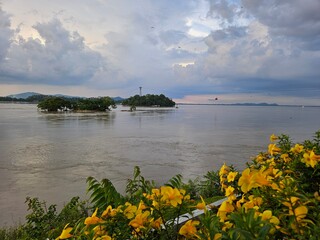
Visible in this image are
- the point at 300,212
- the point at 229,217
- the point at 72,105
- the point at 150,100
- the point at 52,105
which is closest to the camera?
the point at 300,212

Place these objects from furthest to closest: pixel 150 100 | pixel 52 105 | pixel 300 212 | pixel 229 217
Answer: pixel 150 100, pixel 52 105, pixel 229 217, pixel 300 212

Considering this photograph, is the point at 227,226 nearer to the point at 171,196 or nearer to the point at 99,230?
the point at 171,196

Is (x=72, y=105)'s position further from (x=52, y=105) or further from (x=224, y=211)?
(x=224, y=211)


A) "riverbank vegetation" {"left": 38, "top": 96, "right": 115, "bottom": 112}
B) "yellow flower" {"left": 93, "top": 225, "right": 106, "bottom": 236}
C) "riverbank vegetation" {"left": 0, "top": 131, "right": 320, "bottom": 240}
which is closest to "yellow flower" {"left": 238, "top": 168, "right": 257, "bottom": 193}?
"riverbank vegetation" {"left": 0, "top": 131, "right": 320, "bottom": 240}

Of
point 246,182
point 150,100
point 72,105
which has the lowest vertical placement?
point 72,105

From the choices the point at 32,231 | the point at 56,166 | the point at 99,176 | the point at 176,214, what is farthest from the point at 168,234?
the point at 56,166

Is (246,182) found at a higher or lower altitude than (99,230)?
higher

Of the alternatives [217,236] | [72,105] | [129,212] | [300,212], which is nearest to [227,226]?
[217,236]

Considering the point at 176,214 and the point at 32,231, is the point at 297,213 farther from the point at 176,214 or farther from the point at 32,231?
the point at 32,231

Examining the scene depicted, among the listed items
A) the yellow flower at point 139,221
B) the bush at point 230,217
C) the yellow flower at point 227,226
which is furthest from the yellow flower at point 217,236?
the yellow flower at point 139,221

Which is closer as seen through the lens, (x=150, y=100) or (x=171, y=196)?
(x=171, y=196)

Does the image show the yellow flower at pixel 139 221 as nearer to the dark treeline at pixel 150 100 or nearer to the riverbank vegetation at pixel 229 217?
the riverbank vegetation at pixel 229 217

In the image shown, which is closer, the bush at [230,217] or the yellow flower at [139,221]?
the bush at [230,217]

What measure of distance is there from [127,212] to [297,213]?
2.00ft
